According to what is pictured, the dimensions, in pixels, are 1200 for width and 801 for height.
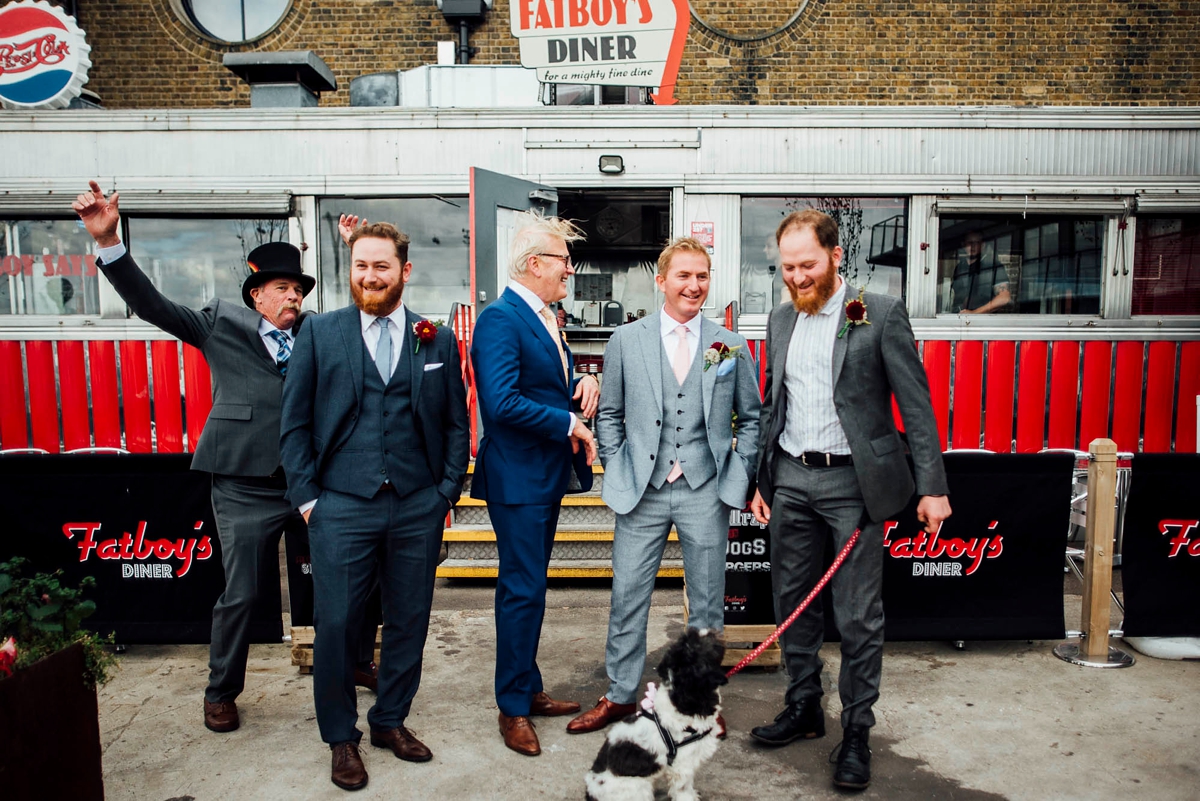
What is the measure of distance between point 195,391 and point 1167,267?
8.70m

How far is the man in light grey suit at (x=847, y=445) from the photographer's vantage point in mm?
2943

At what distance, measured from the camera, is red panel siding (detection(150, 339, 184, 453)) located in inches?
259

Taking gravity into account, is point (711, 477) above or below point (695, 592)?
above

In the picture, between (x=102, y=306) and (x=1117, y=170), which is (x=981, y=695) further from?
(x=102, y=306)

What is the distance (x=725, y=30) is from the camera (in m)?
11.0

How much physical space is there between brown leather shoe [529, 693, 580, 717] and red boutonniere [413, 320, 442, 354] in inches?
66.8

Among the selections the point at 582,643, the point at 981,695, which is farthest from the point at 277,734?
the point at 981,695

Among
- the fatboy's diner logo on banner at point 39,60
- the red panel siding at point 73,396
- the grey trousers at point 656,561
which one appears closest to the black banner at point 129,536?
the grey trousers at point 656,561

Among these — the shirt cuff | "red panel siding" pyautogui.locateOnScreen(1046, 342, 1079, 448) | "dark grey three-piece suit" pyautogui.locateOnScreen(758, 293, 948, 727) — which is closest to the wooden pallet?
the shirt cuff

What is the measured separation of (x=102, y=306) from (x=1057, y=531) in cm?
767

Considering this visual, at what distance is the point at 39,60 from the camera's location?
7.29 m

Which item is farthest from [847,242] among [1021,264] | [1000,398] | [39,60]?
[39,60]

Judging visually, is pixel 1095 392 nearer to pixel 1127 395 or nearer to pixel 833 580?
pixel 1127 395

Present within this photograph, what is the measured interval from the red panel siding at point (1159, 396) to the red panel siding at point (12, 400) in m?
9.76
